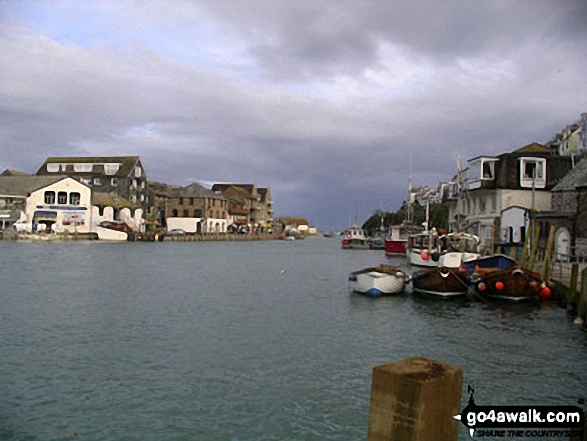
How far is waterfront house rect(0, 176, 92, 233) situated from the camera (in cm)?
8962

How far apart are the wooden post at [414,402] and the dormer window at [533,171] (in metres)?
50.5

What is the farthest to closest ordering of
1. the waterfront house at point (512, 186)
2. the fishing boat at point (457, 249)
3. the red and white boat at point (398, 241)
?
the red and white boat at point (398, 241), the waterfront house at point (512, 186), the fishing boat at point (457, 249)

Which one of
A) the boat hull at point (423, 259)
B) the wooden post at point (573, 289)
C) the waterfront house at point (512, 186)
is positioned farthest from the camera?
the waterfront house at point (512, 186)

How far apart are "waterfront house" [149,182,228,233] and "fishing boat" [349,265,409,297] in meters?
93.6

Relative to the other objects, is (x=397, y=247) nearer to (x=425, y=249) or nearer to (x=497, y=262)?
(x=425, y=249)

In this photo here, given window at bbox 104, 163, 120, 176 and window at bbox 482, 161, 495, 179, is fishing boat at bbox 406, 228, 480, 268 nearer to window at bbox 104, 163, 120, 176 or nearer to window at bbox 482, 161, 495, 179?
Result: window at bbox 482, 161, 495, 179

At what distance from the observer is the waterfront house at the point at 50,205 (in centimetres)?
8962

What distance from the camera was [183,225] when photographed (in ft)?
394

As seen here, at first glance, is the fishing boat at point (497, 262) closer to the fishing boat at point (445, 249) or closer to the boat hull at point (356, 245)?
the fishing boat at point (445, 249)

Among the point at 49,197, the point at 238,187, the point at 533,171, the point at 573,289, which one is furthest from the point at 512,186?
the point at 238,187

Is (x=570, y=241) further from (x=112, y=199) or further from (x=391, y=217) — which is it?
(x=391, y=217)

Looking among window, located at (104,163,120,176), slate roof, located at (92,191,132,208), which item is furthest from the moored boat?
window, located at (104,163,120,176)

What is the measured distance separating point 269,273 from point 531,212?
20.1m

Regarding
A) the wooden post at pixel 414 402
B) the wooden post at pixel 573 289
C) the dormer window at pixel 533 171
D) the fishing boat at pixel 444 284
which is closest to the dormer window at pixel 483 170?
the dormer window at pixel 533 171
